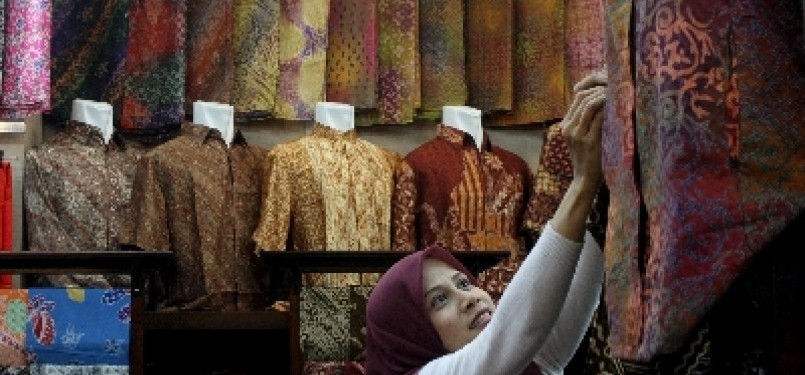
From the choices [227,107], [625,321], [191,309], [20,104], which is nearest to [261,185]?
[227,107]

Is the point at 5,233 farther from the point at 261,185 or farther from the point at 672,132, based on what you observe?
the point at 672,132

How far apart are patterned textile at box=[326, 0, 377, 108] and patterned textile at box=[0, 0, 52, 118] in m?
1.17

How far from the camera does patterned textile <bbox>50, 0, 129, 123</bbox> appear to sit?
197 inches

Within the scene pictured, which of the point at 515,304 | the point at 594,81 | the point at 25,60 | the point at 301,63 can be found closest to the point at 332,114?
the point at 301,63

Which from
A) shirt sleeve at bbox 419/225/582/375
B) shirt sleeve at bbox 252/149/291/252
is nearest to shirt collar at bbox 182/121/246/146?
shirt sleeve at bbox 252/149/291/252

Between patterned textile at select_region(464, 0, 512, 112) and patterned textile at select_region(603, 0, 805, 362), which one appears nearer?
patterned textile at select_region(603, 0, 805, 362)

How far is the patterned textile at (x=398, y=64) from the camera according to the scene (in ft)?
17.1

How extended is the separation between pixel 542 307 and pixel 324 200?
3.46 meters

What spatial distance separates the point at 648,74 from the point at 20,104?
4.06 metres

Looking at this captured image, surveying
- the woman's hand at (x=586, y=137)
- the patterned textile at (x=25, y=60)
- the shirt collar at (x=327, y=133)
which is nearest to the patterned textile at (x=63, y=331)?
the patterned textile at (x=25, y=60)

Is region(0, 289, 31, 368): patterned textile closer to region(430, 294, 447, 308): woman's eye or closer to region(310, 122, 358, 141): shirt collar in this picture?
region(310, 122, 358, 141): shirt collar

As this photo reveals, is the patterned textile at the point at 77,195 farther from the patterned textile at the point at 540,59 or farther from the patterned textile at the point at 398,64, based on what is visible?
the patterned textile at the point at 540,59

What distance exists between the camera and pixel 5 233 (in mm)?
4734

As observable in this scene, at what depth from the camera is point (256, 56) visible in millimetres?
5125
